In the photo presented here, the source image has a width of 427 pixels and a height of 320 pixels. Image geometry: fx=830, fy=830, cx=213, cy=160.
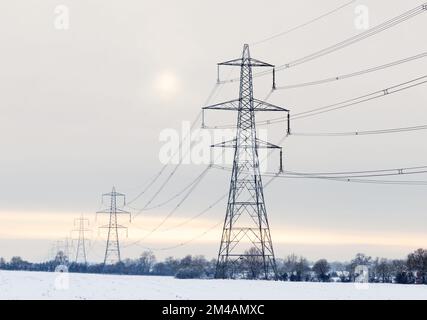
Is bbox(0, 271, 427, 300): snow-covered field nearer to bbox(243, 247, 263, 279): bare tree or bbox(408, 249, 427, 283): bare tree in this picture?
bbox(243, 247, 263, 279): bare tree

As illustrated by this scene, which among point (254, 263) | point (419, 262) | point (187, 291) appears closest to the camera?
point (187, 291)

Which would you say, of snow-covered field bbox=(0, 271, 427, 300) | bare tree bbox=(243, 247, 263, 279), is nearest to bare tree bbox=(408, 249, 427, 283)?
bare tree bbox=(243, 247, 263, 279)

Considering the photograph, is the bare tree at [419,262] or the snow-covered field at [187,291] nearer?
the snow-covered field at [187,291]

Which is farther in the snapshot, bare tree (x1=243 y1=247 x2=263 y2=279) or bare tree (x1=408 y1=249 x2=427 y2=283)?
bare tree (x1=408 y1=249 x2=427 y2=283)

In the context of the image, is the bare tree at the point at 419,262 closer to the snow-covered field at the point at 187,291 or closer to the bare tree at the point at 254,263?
the bare tree at the point at 254,263

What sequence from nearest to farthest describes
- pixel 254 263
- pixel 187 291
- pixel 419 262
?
Result: 1. pixel 187 291
2. pixel 254 263
3. pixel 419 262

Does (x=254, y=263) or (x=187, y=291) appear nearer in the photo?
(x=187, y=291)

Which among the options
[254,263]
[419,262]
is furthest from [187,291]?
[419,262]

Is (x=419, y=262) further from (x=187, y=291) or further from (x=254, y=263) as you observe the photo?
(x=187, y=291)

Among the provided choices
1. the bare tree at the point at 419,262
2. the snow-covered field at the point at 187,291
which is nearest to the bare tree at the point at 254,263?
the snow-covered field at the point at 187,291
